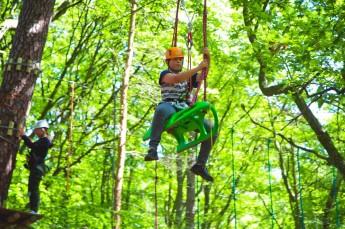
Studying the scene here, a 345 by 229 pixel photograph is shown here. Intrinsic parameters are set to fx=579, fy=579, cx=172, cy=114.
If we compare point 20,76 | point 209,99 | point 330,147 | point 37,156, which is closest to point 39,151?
point 37,156

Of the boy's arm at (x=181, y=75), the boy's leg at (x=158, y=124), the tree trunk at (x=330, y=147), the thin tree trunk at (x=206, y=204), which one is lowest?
the boy's leg at (x=158, y=124)

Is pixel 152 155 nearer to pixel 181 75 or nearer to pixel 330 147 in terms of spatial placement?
pixel 181 75

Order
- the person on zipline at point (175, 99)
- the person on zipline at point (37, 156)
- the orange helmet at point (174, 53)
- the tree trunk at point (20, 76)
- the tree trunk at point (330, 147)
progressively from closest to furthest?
the person on zipline at point (175, 99)
the orange helmet at point (174, 53)
the tree trunk at point (20, 76)
the person on zipline at point (37, 156)
the tree trunk at point (330, 147)

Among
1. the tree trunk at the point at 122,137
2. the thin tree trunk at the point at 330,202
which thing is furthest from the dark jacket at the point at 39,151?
the thin tree trunk at the point at 330,202

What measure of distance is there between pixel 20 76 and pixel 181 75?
1691 millimetres

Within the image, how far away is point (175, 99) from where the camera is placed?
5105 millimetres

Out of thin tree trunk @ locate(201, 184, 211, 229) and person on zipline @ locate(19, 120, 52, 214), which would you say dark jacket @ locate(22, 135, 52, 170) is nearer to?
person on zipline @ locate(19, 120, 52, 214)

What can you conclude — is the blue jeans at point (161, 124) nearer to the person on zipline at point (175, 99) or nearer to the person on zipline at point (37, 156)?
the person on zipline at point (175, 99)

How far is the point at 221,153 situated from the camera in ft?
58.3

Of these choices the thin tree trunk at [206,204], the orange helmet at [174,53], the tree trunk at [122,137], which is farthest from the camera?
the thin tree trunk at [206,204]

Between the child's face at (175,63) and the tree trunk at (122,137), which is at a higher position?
the tree trunk at (122,137)

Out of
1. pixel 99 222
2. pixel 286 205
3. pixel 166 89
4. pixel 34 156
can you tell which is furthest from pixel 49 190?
pixel 286 205

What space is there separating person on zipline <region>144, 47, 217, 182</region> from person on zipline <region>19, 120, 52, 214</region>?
4.22 ft

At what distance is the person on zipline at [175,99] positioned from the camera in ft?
15.9
